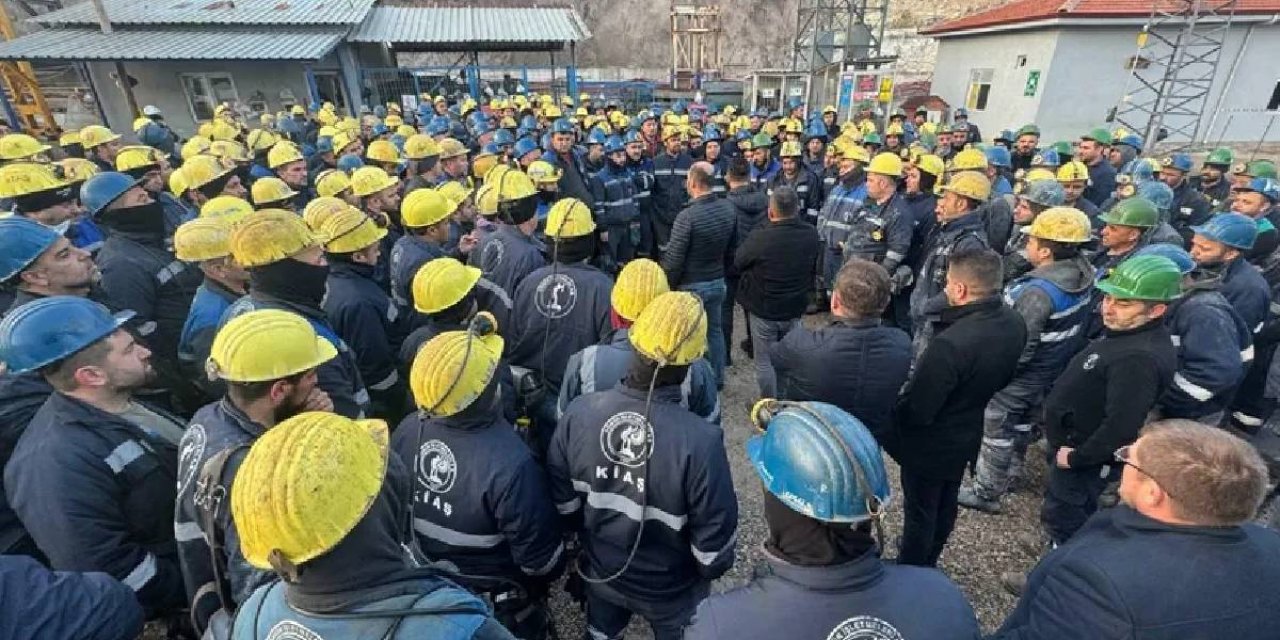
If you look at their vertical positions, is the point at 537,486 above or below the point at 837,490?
below

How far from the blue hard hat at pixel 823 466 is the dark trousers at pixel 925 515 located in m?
2.26

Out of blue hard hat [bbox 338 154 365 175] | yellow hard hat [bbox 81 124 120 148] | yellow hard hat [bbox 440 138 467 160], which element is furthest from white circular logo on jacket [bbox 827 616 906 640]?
yellow hard hat [bbox 81 124 120 148]

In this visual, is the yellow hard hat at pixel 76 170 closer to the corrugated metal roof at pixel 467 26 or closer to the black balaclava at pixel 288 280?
the black balaclava at pixel 288 280

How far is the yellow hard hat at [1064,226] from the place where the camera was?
12.4 feet

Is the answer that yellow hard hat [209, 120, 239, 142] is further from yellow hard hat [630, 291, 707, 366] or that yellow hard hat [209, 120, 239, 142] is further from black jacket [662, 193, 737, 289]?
yellow hard hat [630, 291, 707, 366]

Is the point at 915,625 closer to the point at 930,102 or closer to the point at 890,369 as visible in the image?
the point at 890,369

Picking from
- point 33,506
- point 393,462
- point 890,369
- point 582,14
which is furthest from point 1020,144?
point 582,14

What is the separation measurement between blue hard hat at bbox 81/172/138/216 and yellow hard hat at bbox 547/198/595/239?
334 cm

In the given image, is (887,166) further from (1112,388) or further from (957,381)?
(957,381)

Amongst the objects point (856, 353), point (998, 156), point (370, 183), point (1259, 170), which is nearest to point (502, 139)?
point (370, 183)

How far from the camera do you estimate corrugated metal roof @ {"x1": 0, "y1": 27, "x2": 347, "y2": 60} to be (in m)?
15.5

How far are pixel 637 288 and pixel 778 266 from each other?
2.43m

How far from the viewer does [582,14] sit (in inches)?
1608

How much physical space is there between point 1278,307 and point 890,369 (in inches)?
178
